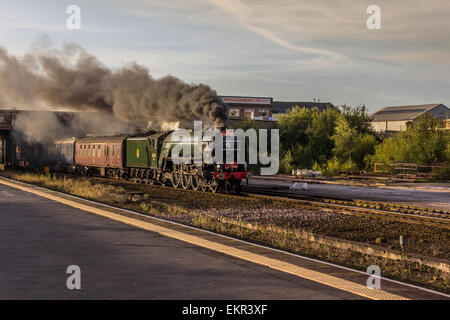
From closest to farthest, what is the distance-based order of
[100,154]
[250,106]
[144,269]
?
[144,269]
[100,154]
[250,106]

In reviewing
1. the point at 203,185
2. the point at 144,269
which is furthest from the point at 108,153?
the point at 144,269

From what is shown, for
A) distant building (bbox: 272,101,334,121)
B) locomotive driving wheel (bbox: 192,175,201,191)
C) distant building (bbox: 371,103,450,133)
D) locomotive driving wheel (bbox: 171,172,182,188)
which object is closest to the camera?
locomotive driving wheel (bbox: 192,175,201,191)

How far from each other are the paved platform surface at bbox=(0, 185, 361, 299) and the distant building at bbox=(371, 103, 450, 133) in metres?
105

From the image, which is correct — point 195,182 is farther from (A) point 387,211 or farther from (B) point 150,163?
(A) point 387,211

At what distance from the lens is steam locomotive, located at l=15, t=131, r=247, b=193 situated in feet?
83.4

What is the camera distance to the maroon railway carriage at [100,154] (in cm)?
3609

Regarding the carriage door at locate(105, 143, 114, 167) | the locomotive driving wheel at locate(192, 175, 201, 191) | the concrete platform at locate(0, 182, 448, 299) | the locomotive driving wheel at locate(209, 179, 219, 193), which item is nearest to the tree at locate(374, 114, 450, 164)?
the locomotive driving wheel at locate(192, 175, 201, 191)

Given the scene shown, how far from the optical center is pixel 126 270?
28.1 feet

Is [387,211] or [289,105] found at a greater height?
[289,105]

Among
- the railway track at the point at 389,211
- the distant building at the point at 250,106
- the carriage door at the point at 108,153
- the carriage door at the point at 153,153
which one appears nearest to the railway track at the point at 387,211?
the railway track at the point at 389,211

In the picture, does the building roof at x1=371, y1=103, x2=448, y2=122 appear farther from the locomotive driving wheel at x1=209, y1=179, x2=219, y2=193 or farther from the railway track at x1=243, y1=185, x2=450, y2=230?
the railway track at x1=243, y1=185, x2=450, y2=230

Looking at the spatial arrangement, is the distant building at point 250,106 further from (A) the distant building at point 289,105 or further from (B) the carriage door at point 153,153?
(B) the carriage door at point 153,153

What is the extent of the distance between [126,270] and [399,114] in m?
116
